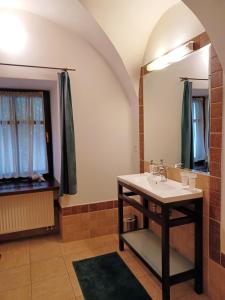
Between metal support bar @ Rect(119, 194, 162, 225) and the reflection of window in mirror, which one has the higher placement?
the reflection of window in mirror

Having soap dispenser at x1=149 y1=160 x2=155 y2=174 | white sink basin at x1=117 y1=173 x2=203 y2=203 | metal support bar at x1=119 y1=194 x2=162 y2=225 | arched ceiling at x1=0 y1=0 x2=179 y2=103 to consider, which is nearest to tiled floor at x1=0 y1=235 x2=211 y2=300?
metal support bar at x1=119 y1=194 x2=162 y2=225

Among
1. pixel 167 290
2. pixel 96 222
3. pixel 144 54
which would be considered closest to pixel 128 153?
pixel 96 222

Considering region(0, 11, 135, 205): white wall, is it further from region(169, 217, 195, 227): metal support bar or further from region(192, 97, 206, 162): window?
region(169, 217, 195, 227): metal support bar

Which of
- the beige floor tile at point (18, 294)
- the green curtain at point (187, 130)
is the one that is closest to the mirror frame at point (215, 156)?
the green curtain at point (187, 130)

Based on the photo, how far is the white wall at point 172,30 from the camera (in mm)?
1997

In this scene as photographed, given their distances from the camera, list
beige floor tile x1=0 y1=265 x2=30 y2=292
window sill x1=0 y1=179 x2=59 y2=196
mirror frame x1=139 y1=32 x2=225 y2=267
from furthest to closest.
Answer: window sill x1=0 y1=179 x2=59 y2=196, beige floor tile x1=0 y1=265 x2=30 y2=292, mirror frame x1=139 y1=32 x2=225 y2=267

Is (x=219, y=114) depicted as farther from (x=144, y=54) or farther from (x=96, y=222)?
(x=96, y=222)

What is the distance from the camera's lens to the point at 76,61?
2777mm

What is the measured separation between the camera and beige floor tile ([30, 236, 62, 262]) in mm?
2590

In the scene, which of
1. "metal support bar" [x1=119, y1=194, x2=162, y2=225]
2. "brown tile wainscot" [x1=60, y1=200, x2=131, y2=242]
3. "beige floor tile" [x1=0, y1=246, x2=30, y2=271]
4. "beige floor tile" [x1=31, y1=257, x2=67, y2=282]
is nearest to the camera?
"metal support bar" [x1=119, y1=194, x2=162, y2=225]

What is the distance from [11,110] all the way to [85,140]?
1039mm

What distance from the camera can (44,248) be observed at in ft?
9.05

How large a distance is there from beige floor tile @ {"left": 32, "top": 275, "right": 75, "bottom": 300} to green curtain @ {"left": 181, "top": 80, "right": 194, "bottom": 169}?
151 centimetres

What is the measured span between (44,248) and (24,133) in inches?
57.1
